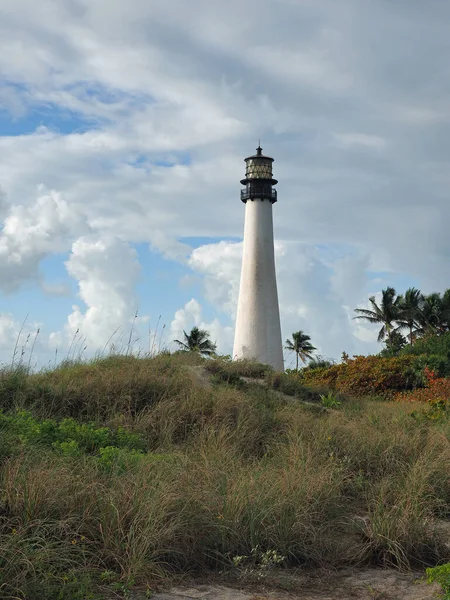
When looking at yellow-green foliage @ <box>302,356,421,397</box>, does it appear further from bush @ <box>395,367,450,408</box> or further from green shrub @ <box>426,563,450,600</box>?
green shrub @ <box>426,563,450,600</box>

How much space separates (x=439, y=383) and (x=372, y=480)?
38.0 feet

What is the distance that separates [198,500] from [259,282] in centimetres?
2007

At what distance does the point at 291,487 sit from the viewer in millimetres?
5879

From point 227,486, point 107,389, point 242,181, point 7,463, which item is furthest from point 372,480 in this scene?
point 242,181

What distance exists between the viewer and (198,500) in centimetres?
534

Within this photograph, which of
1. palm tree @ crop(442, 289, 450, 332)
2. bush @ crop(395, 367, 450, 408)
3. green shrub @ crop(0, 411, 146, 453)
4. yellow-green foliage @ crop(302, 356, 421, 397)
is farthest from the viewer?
palm tree @ crop(442, 289, 450, 332)

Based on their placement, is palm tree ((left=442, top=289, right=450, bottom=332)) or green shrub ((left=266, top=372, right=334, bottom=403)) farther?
palm tree ((left=442, top=289, right=450, bottom=332))

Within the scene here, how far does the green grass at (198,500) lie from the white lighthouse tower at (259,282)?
15327 mm

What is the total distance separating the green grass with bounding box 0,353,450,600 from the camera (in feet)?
15.0

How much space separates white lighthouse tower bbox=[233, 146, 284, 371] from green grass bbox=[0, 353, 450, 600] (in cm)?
1533

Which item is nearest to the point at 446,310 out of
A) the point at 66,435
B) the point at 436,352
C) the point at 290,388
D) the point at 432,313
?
the point at 432,313

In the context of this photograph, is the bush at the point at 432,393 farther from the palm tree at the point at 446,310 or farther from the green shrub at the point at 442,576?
the palm tree at the point at 446,310

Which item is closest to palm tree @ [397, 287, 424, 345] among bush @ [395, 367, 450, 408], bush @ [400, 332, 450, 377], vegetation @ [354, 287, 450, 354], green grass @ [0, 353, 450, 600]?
vegetation @ [354, 287, 450, 354]

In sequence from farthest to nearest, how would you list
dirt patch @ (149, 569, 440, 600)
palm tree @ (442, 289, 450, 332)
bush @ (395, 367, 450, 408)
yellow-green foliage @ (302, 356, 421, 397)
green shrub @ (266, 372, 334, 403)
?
palm tree @ (442, 289, 450, 332)
yellow-green foliage @ (302, 356, 421, 397)
bush @ (395, 367, 450, 408)
green shrub @ (266, 372, 334, 403)
dirt patch @ (149, 569, 440, 600)
